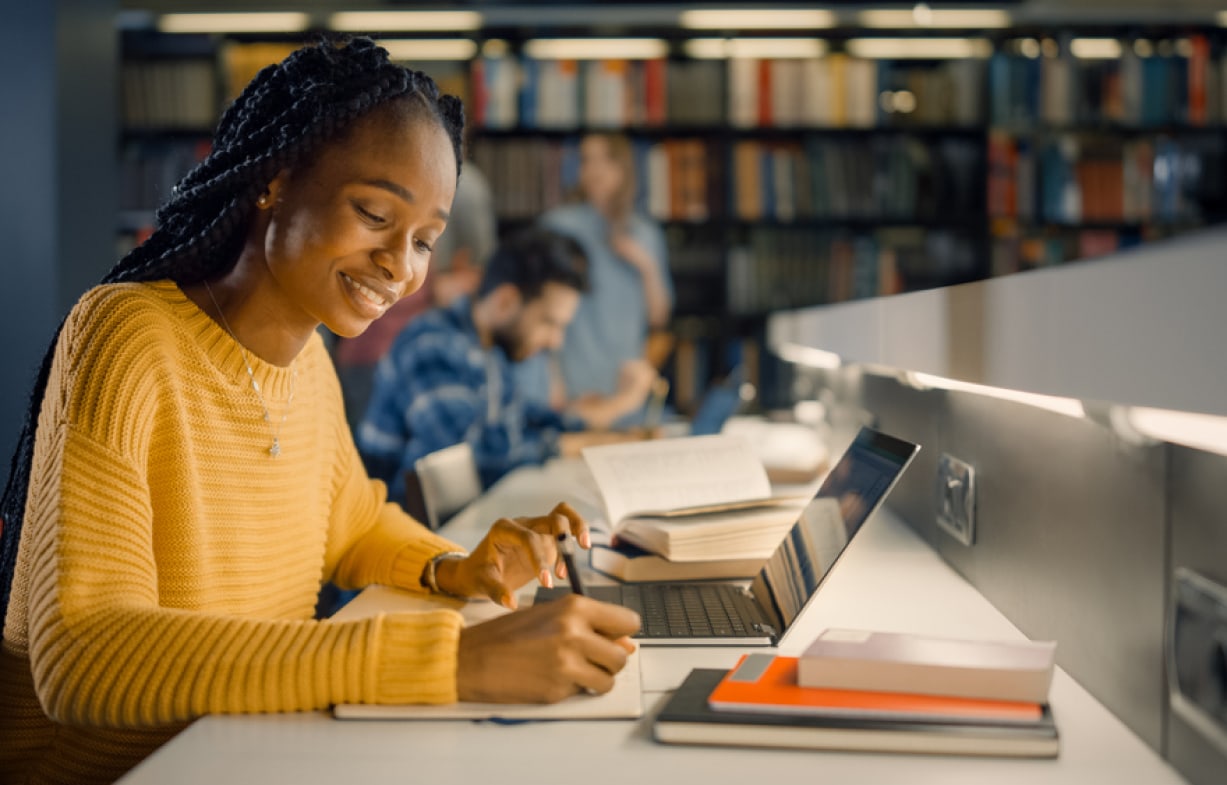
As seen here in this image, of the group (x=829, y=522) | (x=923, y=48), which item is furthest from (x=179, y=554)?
(x=923, y=48)

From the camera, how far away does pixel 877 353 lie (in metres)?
1.71

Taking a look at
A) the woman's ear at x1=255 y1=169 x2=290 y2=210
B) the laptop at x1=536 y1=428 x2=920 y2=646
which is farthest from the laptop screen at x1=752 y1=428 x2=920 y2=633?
the woman's ear at x1=255 y1=169 x2=290 y2=210

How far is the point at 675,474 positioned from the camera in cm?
152

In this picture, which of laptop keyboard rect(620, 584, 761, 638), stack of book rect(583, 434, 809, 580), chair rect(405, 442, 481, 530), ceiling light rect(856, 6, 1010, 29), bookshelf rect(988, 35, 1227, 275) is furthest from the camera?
bookshelf rect(988, 35, 1227, 275)

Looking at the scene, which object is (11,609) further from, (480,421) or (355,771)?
(480,421)

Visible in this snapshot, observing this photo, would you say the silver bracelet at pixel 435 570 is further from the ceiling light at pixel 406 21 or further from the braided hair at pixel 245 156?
the ceiling light at pixel 406 21

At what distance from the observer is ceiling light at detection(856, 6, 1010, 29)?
4.24 m

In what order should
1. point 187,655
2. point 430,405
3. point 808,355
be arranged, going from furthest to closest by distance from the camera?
point 808,355
point 430,405
point 187,655

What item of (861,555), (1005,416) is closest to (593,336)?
(861,555)

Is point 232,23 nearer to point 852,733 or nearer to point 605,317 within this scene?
point 605,317

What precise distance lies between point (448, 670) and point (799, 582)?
388 millimetres

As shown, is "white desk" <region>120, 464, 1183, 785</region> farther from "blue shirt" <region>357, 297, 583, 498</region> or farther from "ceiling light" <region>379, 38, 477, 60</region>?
"ceiling light" <region>379, 38, 477, 60</region>

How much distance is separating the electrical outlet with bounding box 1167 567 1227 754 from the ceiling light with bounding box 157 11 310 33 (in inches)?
173

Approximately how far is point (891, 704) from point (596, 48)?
4.11 metres
